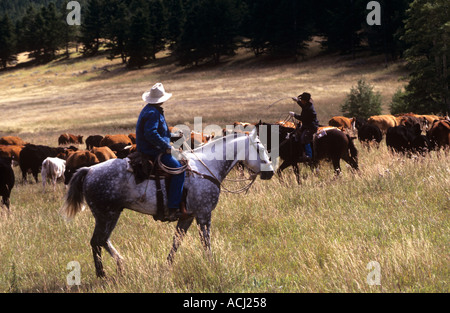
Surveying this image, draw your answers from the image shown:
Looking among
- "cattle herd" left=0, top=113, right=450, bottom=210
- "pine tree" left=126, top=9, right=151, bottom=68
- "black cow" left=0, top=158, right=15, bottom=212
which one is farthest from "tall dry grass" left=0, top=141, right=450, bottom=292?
"pine tree" left=126, top=9, right=151, bottom=68

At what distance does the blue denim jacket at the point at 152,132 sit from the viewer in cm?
602

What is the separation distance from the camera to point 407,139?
14078 millimetres

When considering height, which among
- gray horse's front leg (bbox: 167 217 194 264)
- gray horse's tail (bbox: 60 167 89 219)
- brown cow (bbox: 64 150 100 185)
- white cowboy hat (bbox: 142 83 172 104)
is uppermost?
white cowboy hat (bbox: 142 83 172 104)

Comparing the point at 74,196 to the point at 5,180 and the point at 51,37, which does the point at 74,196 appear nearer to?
the point at 5,180

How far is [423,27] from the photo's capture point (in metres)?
28.1

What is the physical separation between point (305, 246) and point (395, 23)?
61212mm

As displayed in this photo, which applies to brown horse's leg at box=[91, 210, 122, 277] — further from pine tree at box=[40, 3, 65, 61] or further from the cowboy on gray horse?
pine tree at box=[40, 3, 65, 61]

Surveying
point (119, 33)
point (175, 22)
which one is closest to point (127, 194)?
point (175, 22)

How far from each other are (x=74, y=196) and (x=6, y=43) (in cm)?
11301

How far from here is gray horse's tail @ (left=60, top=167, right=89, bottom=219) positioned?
623cm

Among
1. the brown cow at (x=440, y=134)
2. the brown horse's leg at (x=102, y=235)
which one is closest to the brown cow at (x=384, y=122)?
the brown cow at (x=440, y=134)

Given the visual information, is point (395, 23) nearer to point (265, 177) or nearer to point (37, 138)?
point (37, 138)

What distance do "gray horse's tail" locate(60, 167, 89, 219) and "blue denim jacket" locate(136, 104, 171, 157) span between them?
92cm

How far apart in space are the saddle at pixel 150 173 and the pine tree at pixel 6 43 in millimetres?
112810
